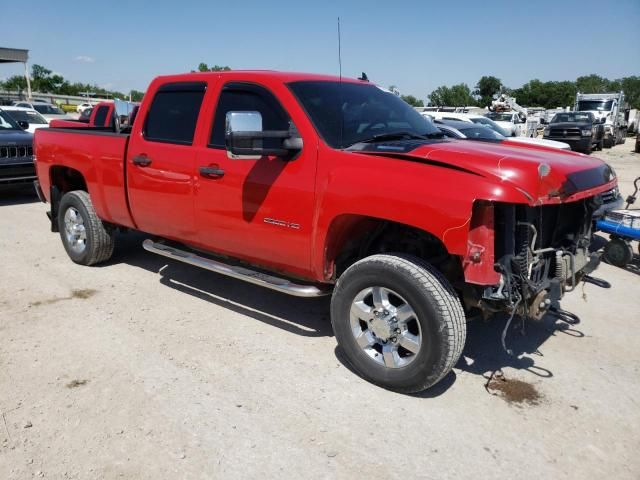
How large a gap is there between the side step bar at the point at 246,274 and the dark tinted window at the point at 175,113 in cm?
99

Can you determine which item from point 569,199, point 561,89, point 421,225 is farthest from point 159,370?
point 561,89

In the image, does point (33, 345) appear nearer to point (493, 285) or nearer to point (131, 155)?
point (131, 155)

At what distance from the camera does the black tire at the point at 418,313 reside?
319cm

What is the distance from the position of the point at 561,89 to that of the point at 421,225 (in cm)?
9162

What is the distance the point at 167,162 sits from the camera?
15.0 feet

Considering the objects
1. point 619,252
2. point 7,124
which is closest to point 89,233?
point 619,252

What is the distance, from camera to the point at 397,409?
3.32 meters

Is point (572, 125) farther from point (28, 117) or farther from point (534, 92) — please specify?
point (534, 92)

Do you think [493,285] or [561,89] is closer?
[493,285]

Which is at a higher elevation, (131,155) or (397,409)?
(131,155)

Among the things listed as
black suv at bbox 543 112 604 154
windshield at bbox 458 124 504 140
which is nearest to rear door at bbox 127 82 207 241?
windshield at bbox 458 124 504 140

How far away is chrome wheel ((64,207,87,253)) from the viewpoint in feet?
19.5

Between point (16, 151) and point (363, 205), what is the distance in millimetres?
8709

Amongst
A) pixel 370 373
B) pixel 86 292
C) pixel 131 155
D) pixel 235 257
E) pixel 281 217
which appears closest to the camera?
pixel 370 373
